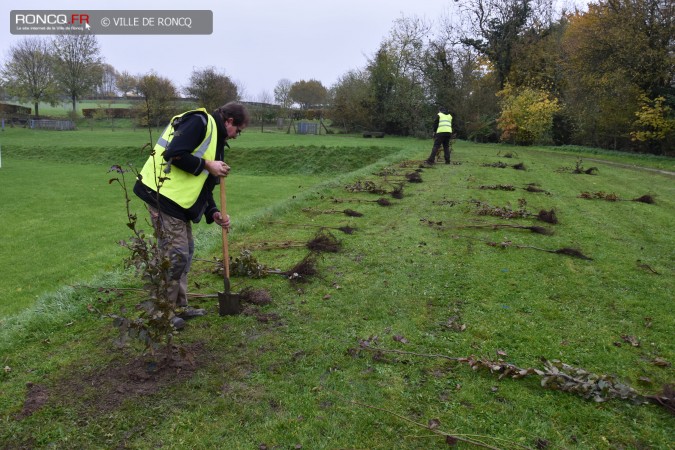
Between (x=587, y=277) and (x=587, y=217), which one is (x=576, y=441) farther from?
(x=587, y=217)

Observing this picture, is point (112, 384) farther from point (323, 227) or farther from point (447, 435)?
point (323, 227)

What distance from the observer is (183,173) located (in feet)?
13.9

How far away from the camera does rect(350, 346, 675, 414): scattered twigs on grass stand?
11.8 ft

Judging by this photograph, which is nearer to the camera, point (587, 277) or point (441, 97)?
point (587, 277)

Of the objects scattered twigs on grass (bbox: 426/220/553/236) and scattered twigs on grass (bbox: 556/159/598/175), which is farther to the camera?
scattered twigs on grass (bbox: 556/159/598/175)

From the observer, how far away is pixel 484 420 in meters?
3.36

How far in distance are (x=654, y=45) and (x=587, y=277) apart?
24464mm

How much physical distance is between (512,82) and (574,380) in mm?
36582

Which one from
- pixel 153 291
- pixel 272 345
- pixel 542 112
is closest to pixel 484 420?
pixel 272 345

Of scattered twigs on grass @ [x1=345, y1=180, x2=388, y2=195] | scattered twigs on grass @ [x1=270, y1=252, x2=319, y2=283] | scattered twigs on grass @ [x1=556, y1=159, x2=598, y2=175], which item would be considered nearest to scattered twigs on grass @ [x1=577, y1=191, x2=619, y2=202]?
scattered twigs on grass @ [x1=556, y1=159, x2=598, y2=175]

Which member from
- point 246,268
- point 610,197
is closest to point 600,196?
point 610,197

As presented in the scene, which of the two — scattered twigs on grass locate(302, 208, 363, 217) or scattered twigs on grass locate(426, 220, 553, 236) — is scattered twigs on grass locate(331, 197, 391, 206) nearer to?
scattered twigs on grass locate(302, 208, 363, 217)

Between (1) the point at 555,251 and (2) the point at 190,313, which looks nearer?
(2) the point at 190,313

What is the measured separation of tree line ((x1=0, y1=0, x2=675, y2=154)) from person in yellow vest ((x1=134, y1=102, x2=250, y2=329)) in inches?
1056
